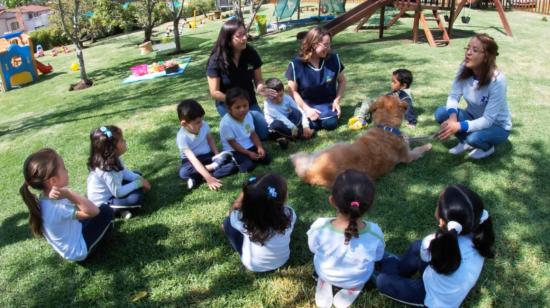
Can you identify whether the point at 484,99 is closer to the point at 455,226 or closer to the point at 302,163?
the point at 302,163

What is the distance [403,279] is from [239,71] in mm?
3419

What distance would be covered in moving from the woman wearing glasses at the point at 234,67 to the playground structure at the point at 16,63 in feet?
36.0

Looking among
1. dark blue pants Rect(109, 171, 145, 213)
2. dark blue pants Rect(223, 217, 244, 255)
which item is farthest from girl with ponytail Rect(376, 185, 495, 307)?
dark blue pants Rect(109, 171, 145, 213)

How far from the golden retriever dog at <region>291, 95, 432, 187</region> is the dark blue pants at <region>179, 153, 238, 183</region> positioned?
716mm

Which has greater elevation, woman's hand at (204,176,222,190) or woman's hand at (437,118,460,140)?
woman's hand at (437,118,460,140)

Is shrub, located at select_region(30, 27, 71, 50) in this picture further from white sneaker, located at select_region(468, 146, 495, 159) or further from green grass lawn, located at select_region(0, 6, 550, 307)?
white sneaker, located at select_region(468, 146, 495, 159)

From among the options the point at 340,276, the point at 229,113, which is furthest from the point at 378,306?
the point at 229,113

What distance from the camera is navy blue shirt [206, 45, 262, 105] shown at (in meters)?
4.77

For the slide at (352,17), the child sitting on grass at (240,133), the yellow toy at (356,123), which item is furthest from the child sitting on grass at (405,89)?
the slide at (352,17)

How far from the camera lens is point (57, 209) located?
2771 mm

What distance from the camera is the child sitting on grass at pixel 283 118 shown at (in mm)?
4820

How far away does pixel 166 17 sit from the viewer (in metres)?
25.5

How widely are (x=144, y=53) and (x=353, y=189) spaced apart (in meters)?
14.2

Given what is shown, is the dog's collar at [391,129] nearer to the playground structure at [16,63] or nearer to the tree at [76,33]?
the tree at [76,33]
